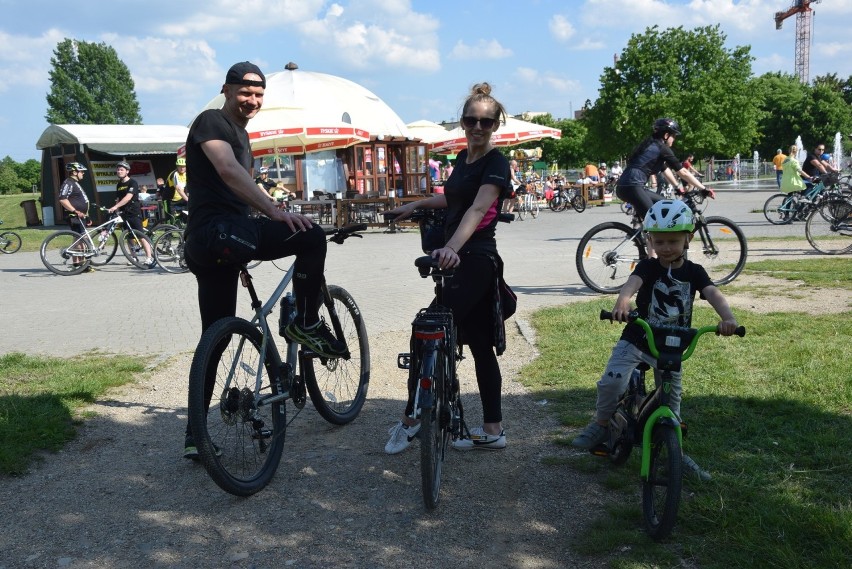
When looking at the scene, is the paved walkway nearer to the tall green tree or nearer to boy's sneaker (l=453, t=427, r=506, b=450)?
boy's sneaker (l=453, t=427, r=506, b=450)

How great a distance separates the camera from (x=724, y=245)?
30.4 ft

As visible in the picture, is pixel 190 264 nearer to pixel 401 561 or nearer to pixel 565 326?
pixel 401 561

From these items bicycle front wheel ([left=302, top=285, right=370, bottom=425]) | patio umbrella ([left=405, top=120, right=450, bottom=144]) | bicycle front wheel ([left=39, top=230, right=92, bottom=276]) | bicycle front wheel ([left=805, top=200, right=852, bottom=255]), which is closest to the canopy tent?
patio umbrella ([left=405, top=120, right=450, bottom=144])

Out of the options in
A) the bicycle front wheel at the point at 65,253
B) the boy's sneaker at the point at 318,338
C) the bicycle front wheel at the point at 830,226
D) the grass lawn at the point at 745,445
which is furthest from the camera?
the bicycle front wheel at the point at 65,253

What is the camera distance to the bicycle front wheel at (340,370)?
4898mm

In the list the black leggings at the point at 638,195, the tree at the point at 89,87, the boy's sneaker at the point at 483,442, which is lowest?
the boy's sneaker at the point at 483,442

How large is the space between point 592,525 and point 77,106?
287ft

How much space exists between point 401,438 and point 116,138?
23.7 metres

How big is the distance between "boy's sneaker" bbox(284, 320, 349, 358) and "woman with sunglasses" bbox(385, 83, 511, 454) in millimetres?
737

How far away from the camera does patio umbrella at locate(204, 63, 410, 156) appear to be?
60.0 ft

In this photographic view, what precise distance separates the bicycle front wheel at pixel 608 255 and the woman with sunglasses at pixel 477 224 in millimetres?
4947

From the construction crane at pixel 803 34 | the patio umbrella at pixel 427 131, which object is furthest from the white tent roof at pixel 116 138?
the construction crane at pixel 803 34

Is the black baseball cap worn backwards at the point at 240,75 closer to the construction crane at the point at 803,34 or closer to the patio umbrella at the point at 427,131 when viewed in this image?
the patio umbrella at the point at 427,131

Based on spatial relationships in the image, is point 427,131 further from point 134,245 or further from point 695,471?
point 695,471
